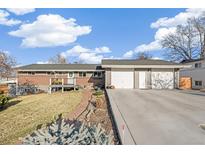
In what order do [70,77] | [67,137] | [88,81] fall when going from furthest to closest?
1. [70,77]
2. [88,81]
3. [67,137]

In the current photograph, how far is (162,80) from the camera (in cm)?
2491

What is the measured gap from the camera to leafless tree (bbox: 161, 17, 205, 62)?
44.3m

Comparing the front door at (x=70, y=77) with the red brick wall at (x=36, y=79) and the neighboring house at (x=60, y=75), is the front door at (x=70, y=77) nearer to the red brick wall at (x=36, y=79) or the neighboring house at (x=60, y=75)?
the neighboring house at (x=60, y=75)

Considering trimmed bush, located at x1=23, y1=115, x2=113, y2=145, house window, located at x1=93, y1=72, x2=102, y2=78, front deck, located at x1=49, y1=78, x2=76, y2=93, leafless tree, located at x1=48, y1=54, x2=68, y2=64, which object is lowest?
trimmed bush, located at x1=23, y1=115, x2=113, y2=145

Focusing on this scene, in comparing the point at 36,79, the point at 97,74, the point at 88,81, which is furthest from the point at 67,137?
the point at 36,79

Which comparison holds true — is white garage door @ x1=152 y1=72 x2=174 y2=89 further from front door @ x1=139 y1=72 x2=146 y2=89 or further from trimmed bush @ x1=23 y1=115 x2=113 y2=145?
trimmed bush @ x1=23 y1=115 x2=113 y2=145

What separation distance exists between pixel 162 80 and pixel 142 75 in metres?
2.38

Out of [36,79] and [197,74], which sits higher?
[197,74]

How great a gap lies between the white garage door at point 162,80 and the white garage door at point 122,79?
2561 mm

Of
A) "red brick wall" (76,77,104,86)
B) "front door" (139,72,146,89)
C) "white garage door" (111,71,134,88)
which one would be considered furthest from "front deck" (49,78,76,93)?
"front door" (139,72,146,89)

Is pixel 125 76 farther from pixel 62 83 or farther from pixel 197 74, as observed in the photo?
pixel 197 74

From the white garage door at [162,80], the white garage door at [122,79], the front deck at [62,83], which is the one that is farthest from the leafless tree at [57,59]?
the white garage door at [162,80]

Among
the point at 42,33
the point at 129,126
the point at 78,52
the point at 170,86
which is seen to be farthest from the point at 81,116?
the point at 78,52
